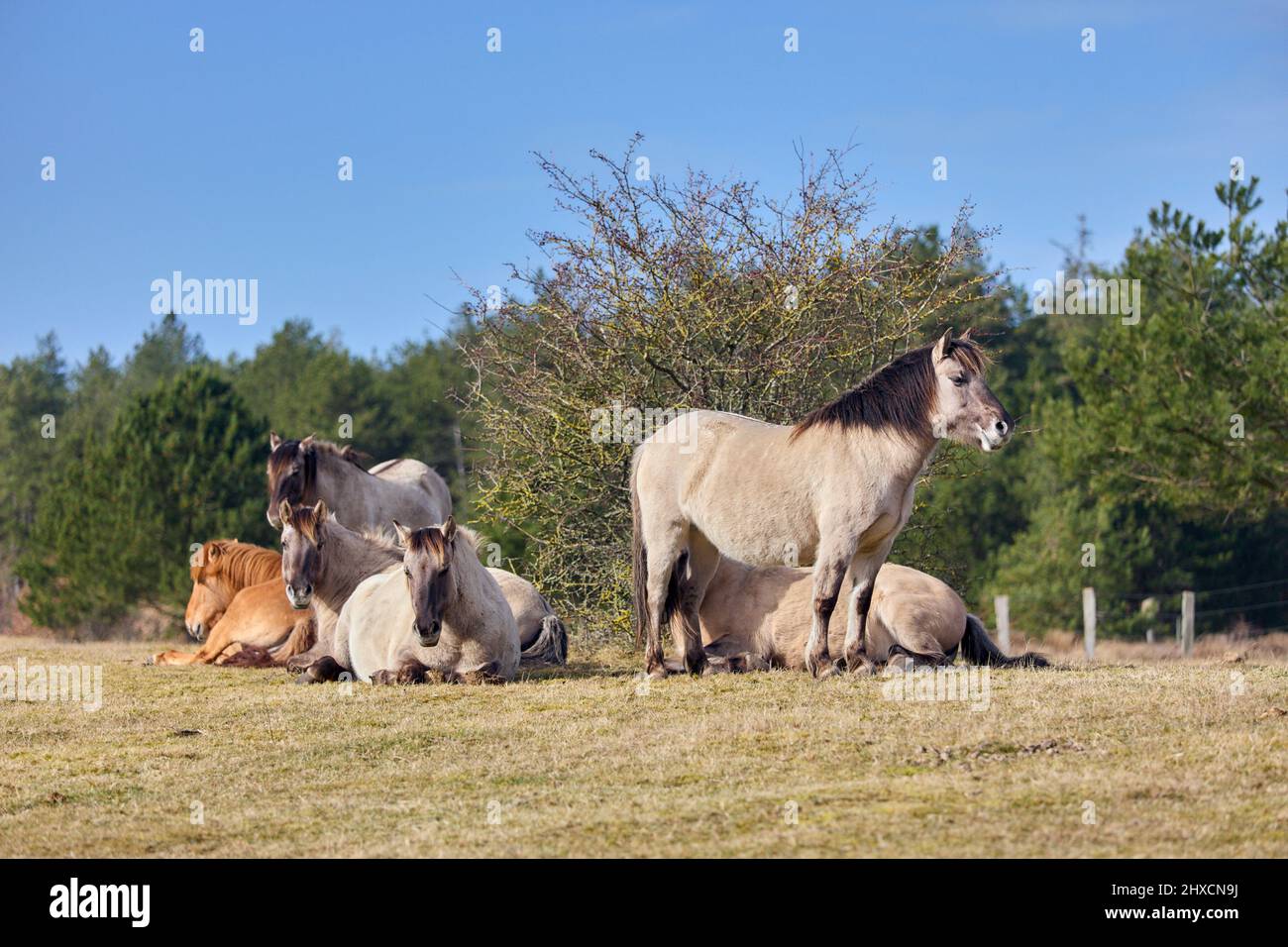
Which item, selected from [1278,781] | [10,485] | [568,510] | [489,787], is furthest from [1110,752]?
[10,485]

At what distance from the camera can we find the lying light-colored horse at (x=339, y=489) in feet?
43.7

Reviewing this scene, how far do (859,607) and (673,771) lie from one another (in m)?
3.57

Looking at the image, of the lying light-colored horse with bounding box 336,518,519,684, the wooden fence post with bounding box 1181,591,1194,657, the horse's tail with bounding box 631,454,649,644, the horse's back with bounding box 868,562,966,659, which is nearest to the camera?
the lying light-colored horse with bounding box 336,518,519,684

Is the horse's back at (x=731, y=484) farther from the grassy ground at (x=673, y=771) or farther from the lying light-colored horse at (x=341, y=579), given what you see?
the lying light-colored horse at (x=341, y=579)

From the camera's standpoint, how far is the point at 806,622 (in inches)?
426

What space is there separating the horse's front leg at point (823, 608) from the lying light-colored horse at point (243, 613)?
487 cm

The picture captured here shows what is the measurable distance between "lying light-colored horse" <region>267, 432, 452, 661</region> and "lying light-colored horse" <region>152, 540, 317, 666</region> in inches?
21.3

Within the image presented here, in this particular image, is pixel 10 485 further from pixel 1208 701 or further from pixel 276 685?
pixel 1208 701

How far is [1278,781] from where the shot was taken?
5.98 meters

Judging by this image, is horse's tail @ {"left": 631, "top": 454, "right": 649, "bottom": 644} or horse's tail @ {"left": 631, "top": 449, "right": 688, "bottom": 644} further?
horse's tail @ {"left": 631, "top": 454, "right": 649, "bottom": 644}

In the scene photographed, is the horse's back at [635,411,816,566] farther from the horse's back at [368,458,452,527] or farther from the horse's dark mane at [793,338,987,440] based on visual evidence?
the horse's back at [368,458,452,527]

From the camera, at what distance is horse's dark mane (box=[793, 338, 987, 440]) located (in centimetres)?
965

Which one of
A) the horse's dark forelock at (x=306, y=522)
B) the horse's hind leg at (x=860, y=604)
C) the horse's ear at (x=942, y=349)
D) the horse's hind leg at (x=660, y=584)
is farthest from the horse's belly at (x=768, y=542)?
the horse's dark forelock at (x=306, y=522)

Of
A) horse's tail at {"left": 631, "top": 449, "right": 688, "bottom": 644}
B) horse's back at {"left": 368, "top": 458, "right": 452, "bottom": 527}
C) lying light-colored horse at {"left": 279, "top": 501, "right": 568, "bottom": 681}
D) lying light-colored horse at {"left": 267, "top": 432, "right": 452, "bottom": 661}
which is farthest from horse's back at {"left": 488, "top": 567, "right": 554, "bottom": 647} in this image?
horse's back at {"left": 368, "top": 458, "right": 452, "bottom": 527}
